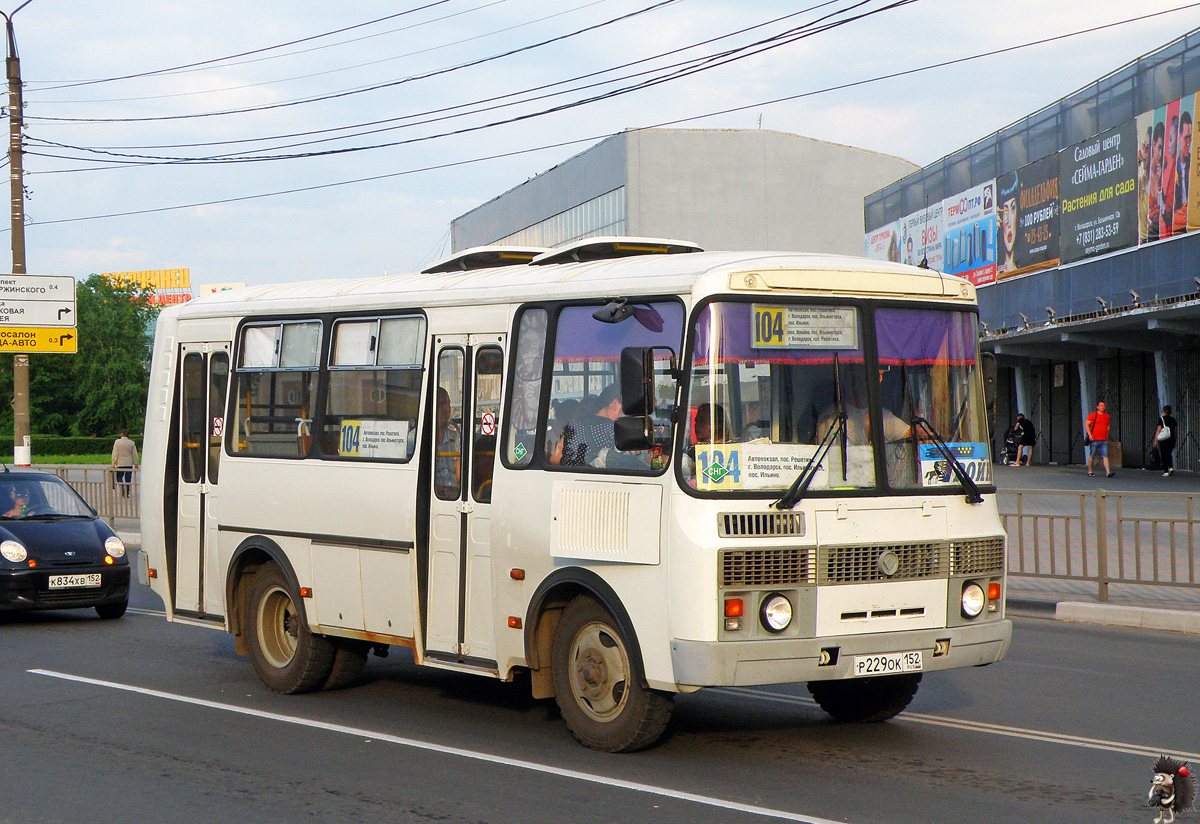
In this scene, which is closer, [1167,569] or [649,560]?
[649,560]

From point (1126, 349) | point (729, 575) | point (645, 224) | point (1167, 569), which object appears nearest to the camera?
point (729, 575)

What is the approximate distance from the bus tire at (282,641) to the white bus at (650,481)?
0.12ft

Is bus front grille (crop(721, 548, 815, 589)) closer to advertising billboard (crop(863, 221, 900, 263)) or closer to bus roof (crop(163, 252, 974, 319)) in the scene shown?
bus roof (crop(163, 252, 974, 319))

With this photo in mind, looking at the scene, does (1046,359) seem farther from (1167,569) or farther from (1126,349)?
(1167,569)

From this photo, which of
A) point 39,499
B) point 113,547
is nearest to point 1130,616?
point 113,547

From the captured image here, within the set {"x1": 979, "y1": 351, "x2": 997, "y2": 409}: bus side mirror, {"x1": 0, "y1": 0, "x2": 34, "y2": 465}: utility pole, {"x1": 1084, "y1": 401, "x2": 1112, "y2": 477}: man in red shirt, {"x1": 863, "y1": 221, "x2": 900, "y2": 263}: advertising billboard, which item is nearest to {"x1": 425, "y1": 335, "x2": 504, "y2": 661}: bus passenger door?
{"x1": 979, "y1": 351, "x2": 997, "y2": 409}: bus side mirror

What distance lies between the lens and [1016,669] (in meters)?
10.5

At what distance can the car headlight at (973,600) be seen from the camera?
762 cm

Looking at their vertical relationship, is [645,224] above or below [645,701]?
above

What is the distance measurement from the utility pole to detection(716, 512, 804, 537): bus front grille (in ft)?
67.7

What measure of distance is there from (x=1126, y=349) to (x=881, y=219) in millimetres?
16287

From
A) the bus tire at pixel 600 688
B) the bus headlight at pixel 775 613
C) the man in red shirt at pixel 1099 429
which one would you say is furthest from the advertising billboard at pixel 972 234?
the bus headlight at pixel 775 613

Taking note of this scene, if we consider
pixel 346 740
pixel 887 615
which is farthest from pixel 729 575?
pixel 346 740

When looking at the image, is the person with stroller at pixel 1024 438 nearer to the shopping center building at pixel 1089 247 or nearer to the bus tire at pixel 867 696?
the shopping center building at pixel 1089 247
